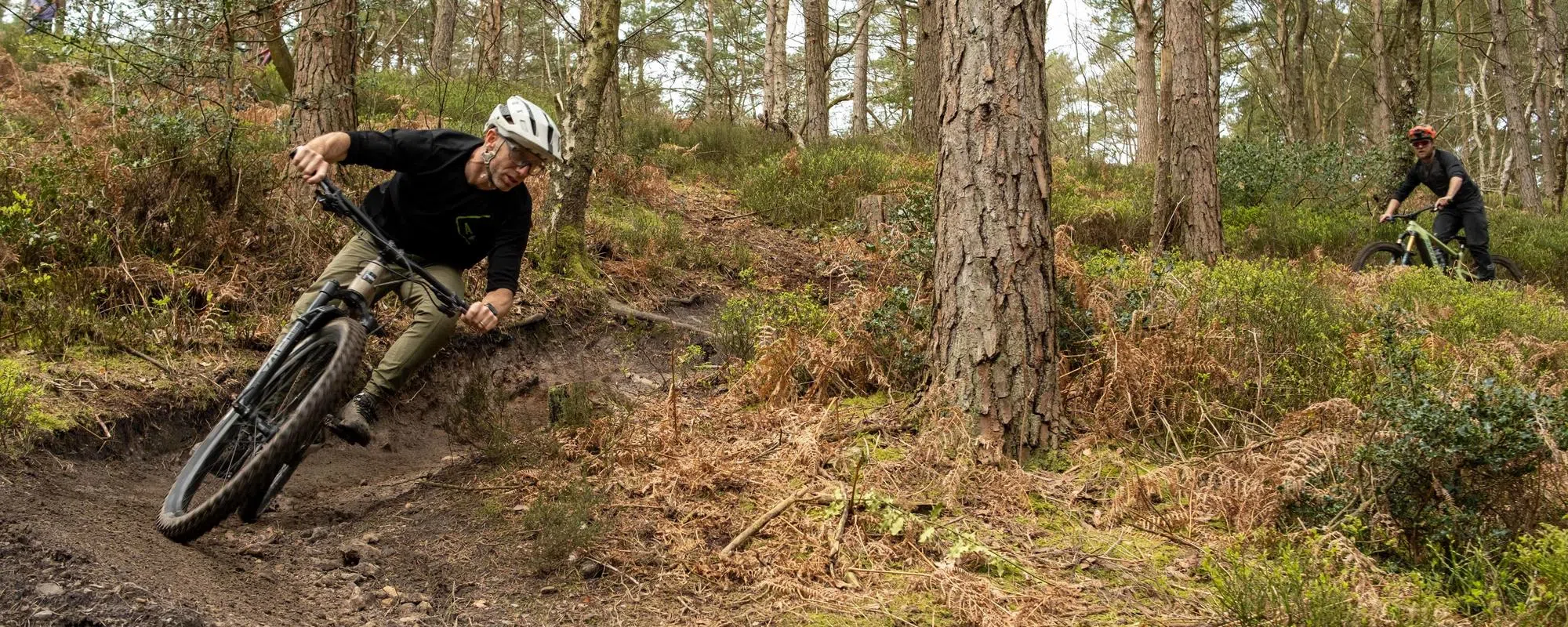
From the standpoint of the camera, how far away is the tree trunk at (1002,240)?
16.0 feet

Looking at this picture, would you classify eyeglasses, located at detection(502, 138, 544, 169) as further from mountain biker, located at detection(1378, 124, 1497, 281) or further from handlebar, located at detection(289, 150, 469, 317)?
mountain biker, located at detection(1378, 124, 1497, 281)

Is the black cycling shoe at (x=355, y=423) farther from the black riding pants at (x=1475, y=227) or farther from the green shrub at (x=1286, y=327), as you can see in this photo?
the black riding pants at (x=1475, y=227)

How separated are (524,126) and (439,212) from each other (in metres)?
0.72

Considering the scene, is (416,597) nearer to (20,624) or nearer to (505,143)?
(20,624)

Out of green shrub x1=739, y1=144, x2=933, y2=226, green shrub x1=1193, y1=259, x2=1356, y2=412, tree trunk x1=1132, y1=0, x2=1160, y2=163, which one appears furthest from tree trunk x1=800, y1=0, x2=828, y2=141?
green shrub x1=1193, y1=259, x2=1356, y2=412

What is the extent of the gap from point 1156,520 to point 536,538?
9.52ft

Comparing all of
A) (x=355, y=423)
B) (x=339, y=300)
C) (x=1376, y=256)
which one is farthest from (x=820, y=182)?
(x=355, y=423)

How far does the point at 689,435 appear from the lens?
545 cm

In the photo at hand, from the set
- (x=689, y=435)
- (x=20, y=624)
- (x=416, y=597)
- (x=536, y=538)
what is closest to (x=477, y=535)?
(x=536, y=538)

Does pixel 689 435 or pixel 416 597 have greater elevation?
pixel 689 435

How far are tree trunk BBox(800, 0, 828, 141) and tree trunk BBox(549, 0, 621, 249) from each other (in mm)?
8163

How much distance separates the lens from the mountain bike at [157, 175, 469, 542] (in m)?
3.87

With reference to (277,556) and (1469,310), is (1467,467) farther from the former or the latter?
(277,556)

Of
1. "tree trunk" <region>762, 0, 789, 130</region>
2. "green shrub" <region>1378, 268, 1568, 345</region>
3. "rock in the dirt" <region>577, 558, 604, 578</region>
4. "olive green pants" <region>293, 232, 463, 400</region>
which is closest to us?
"rock in the dirt" <region>577, 558, 604, 578</region>
